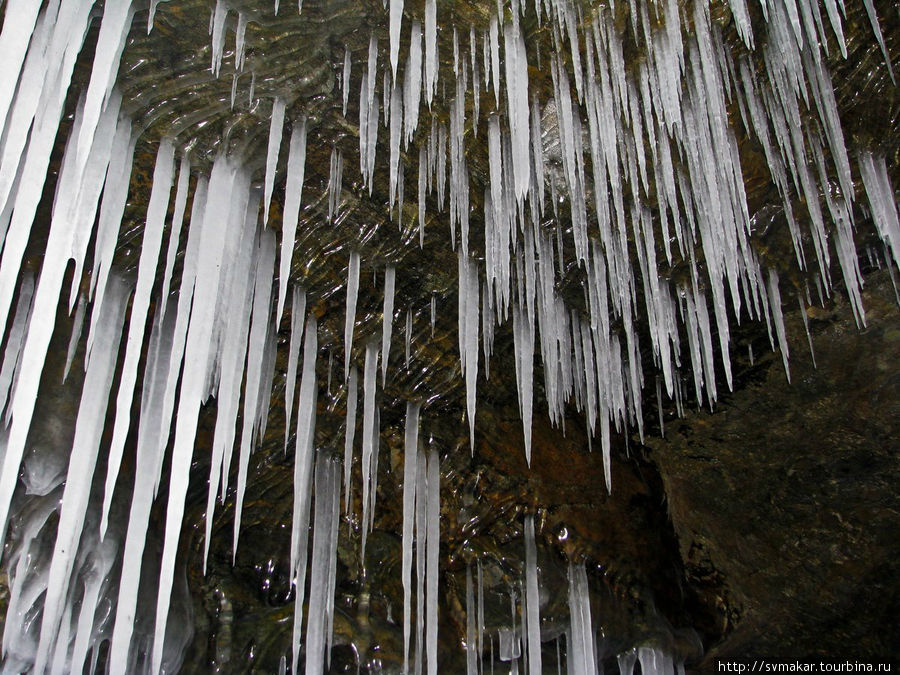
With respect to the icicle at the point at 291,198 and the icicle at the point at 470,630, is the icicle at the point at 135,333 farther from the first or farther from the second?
the icicle at the point at 470,630

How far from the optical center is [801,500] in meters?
5.06

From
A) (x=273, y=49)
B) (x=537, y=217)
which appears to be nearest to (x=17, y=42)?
(x=273, y=49)

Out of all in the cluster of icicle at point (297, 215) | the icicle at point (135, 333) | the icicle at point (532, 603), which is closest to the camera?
the cluster of icicle at point (297, 215)

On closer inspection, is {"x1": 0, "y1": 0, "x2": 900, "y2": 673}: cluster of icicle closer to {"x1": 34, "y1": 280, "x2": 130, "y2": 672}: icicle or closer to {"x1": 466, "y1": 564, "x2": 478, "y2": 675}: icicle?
{"x1": 34, "y1": 280, "x2": 130, "y2": 672}: icicle

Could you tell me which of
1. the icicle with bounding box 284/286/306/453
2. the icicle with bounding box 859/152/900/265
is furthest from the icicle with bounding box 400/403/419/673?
the icicle with bounding box 859/152/900/265

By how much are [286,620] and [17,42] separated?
295 centimetres

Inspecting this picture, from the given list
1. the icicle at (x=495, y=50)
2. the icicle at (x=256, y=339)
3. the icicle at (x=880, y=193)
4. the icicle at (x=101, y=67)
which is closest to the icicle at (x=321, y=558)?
the icicle at (x=256, y=339)

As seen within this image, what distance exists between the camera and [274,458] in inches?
163

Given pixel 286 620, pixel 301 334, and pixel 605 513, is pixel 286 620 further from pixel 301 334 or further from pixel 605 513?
pixel 605 513

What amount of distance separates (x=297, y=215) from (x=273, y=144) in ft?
0.96

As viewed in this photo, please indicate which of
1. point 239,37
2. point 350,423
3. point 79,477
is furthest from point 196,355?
point 350,423

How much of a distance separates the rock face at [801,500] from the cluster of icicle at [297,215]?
97 centimetres

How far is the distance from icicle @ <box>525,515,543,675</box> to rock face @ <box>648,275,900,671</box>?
4.25ft

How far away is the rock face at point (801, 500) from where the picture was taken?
4.53 metres
